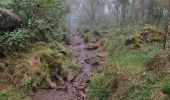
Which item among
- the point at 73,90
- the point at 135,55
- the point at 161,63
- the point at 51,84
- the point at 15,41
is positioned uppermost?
the point at 15,41

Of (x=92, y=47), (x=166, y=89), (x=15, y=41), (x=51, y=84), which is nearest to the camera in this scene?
(x=166, y=89)

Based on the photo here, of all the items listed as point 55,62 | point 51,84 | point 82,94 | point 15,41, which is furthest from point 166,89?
point 15,41

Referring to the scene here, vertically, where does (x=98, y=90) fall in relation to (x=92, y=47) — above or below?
above

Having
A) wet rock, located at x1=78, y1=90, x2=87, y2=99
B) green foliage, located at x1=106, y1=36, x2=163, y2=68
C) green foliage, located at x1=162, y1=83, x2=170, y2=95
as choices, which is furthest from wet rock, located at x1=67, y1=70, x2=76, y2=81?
green foliage, located at x1=162, y1=83, x2=170, y2=95

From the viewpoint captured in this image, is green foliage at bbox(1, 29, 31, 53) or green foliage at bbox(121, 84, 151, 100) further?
green foliage at bbox(1, 29, 31, 53)

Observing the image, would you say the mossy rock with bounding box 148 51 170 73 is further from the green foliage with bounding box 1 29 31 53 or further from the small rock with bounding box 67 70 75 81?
the green foliage with bounding box 1 29 31 53

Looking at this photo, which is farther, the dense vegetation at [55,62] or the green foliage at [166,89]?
the dense vegetation at [55,62]

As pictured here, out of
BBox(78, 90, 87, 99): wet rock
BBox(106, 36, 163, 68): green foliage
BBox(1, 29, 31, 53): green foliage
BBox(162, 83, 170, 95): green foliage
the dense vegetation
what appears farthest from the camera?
BBox(1, 29, 31, 53): green foliage

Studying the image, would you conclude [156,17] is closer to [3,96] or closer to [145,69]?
[145,69]

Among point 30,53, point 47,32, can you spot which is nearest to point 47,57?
point 30,53

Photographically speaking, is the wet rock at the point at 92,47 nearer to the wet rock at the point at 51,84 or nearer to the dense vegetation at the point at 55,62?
the dense vegetation at the point at 55,62

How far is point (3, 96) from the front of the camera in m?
10.3

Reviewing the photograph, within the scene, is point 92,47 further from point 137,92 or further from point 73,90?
point 137,92

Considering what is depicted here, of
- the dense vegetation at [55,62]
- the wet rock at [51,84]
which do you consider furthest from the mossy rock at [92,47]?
the wet rock at [51,84]
